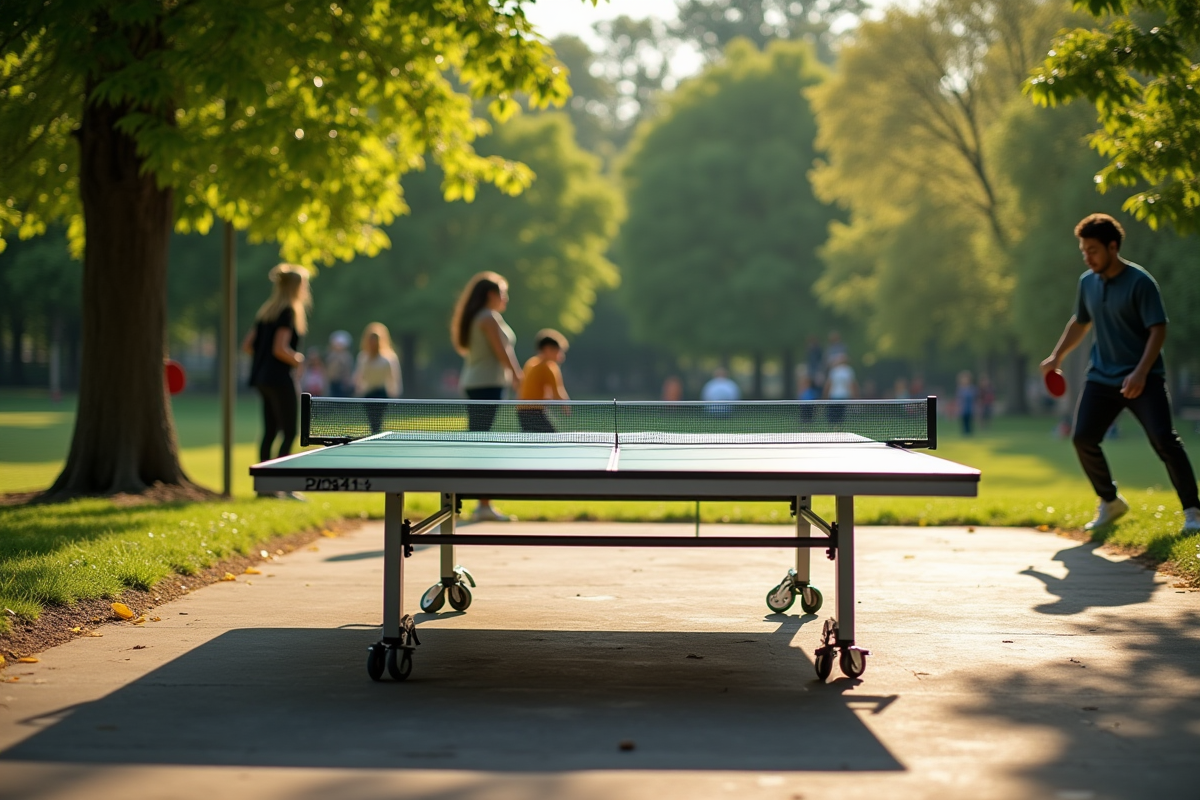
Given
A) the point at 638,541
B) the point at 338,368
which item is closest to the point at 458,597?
the point at 638,541

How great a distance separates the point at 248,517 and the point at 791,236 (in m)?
48.9

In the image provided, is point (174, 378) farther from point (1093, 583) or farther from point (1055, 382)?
point (1093, 583)

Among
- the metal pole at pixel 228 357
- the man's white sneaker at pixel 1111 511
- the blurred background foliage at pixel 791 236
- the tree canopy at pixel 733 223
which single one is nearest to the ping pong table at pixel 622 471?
the man's white sneaker at pixel 1111 511

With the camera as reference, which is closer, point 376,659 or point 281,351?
point 376,659

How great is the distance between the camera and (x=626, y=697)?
220 inches

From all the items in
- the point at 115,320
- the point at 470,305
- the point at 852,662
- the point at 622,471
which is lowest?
the point at 852,662

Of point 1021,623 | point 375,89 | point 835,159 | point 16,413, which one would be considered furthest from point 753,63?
point 1021,623

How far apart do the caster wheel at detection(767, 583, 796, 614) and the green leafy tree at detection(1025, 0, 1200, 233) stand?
4344 mm

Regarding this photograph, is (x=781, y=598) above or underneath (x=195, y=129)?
underneath

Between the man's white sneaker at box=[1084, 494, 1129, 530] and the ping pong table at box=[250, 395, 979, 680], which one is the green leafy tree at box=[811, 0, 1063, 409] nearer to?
the man's white sneaker at box=[1084, 494, 1129, 530]

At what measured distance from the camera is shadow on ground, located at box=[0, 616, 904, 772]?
4.66 meters

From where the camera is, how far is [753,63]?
203 ft

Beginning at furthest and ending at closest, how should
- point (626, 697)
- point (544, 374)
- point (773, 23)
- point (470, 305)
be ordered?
point (773, 23) → point (544, 374) → point (470, 305) → point (626, 697)

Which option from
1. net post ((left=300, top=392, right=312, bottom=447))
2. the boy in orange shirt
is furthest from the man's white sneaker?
net post ((left=300, top=392, right=312, bottom=447))
